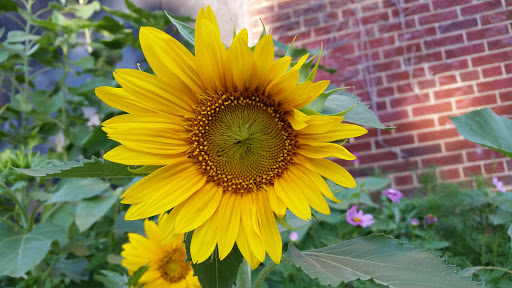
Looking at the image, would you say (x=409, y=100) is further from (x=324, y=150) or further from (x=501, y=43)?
(x=324, y=150)

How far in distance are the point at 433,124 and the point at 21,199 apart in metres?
2.33

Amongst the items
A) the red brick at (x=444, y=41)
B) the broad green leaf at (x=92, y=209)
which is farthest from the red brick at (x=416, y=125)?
the broad green leaf at (x=92, y=209)


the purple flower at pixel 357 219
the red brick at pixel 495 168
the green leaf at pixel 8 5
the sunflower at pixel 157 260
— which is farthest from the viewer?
the red brick at pixel 495 168

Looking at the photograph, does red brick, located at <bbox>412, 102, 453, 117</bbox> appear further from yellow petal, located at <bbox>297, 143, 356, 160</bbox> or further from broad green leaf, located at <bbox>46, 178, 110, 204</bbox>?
yellow petal, located at <bbox>297, 143, 356, 160</bbox>

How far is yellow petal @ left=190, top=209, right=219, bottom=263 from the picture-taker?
55 cm

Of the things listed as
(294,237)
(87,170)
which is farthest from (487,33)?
(87,170)

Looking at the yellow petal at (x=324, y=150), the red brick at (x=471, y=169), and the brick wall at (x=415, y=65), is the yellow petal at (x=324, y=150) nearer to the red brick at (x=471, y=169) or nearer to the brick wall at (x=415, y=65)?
the brick wall at (x=415, y=65)

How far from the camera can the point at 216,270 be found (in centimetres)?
58

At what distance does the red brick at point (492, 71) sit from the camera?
2.51m

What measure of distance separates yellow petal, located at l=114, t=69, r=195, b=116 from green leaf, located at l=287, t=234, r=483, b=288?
281 mm

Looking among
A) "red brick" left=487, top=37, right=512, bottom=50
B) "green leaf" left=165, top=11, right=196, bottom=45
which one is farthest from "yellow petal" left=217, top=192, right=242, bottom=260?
"red brick" left=487, top=37, right=512, bottom=50

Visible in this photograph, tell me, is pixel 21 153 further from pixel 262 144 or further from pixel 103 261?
pixel 262 144

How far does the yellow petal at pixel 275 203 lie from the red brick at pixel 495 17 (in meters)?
2.53

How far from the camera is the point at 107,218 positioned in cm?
155
